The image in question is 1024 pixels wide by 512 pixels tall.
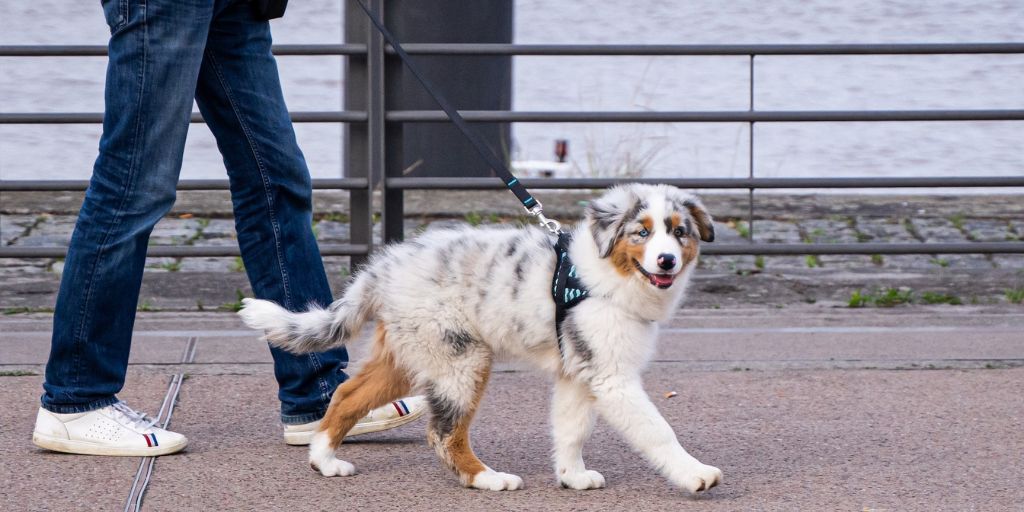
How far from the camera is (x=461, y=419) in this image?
371cm

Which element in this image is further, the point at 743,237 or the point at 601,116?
the point at 743,237

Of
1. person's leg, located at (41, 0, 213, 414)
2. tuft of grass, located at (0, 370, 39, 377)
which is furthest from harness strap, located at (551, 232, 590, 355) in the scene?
tuft of grass, located at (0, 370, 39, 377)

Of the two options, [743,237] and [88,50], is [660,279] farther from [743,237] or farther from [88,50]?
[743,237]

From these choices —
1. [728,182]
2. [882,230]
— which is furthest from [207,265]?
[882,230]

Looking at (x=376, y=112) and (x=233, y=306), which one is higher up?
(x=376, y=112)

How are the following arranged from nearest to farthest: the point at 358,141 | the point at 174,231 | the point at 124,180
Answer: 1. the point at 124,180
2. the point at 358,141
3. the point at 174,231

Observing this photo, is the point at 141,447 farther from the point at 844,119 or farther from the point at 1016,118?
the point at 1016,118

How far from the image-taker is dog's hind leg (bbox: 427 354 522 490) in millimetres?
3699

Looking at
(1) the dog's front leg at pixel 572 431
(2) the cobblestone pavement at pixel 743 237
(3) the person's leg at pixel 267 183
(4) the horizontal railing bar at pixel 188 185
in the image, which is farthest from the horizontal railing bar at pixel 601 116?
(1) the dog's front leg at pixel 572 431

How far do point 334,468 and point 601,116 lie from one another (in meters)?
3.20

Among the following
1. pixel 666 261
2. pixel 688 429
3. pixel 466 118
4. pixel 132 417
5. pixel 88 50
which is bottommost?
pixel 688 429

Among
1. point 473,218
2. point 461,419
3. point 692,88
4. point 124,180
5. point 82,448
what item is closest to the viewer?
point 461,419

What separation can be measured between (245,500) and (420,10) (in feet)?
16.4

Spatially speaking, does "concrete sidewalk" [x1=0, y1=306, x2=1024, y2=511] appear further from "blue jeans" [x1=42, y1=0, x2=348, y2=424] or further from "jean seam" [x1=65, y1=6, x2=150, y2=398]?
"jean seam" [x1=65, y1=6, x2=150, y2=398]
